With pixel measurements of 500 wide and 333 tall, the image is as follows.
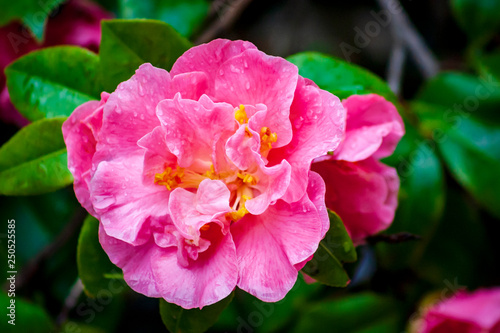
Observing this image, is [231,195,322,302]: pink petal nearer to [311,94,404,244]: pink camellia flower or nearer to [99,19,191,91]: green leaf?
[311,94,404,244]: pink camellia flower

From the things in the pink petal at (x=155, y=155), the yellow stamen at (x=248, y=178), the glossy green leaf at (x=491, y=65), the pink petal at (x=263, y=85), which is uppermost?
the pink petal at (x=263, y=85)

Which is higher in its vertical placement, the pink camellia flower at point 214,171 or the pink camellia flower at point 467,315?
the pink camellia flower at point 214,171

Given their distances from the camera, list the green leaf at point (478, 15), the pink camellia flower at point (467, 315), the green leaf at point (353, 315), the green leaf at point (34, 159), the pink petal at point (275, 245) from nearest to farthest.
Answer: the pink petal at point (275, 245) → the green leaf at point (34, 159) → the pink camellia flower at point (467, 315) → the green leaf at point (353, 315) → the green leaf at point (478, 15)

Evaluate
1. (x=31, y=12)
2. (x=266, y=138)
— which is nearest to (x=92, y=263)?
(x=266, y=138)

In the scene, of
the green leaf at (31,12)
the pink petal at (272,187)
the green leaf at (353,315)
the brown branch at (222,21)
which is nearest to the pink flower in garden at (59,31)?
the green leaf at (31,12)

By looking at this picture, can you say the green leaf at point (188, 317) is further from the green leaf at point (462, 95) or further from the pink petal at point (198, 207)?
the green leaf at point (462, 95)

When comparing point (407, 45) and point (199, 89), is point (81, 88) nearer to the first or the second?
point (199, 89)

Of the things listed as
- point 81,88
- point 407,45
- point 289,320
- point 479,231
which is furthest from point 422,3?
point 81,88
